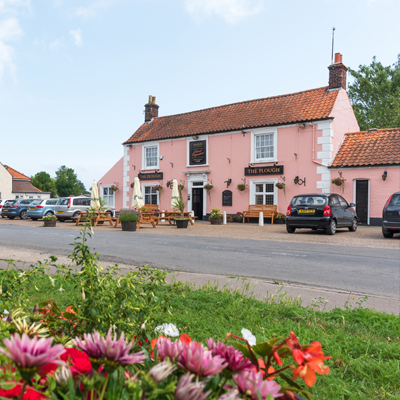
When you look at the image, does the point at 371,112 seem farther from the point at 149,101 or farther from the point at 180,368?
the point at 180,368

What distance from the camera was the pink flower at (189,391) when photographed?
0.78 m

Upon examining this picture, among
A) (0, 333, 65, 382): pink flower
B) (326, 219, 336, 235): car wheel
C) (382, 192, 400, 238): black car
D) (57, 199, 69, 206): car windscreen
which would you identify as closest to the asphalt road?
(382, 192, 400, 238): black car

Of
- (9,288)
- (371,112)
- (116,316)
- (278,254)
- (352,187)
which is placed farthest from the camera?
(371,112)

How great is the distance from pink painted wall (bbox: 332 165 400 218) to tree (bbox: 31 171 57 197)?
64.0 m

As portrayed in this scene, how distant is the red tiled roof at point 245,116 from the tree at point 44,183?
165 ft

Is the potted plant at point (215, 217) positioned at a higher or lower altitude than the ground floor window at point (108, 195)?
lower

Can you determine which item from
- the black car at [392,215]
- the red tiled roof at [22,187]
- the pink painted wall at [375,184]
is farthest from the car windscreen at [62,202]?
the red tiled roof at [22,187]

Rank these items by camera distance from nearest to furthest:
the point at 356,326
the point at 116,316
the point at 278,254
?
the point at 116,316 < the point at 356,326 < the point at 278,254

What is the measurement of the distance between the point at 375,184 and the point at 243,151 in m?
8.14

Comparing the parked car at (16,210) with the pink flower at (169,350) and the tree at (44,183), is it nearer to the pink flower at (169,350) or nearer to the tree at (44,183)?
the pink flower at (169,350)

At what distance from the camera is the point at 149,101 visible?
103 feet

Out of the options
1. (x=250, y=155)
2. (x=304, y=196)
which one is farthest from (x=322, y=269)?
(x=250, y=155)

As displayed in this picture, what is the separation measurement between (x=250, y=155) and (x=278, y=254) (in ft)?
49.4

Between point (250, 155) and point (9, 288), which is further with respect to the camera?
point (250, 155)
